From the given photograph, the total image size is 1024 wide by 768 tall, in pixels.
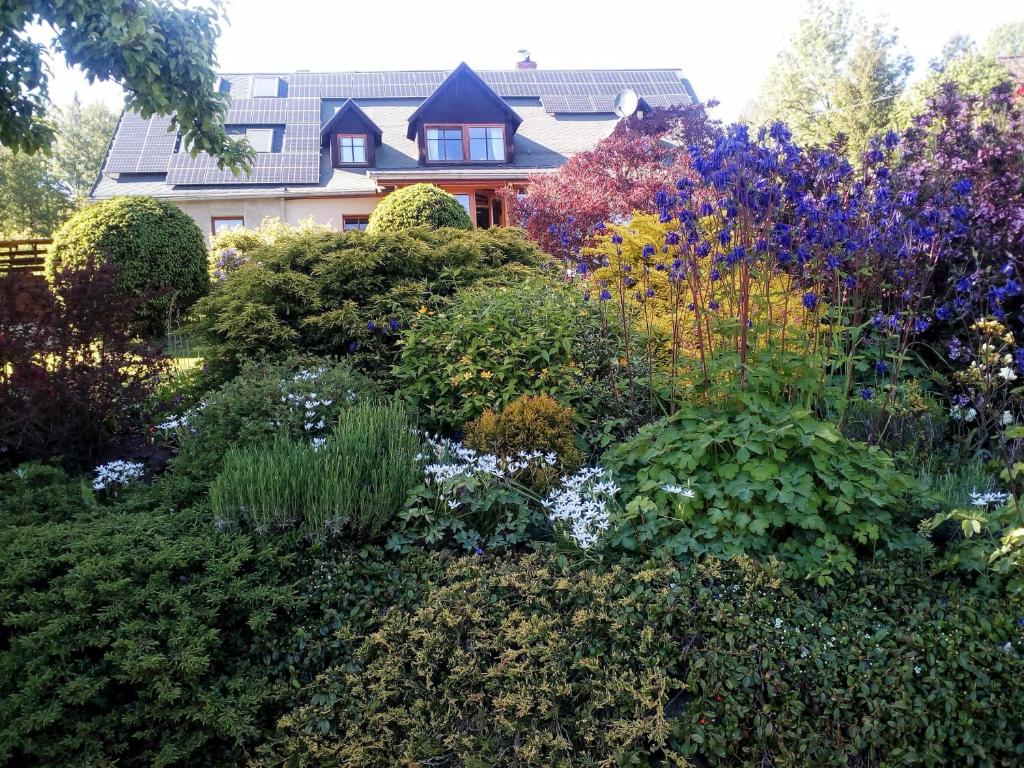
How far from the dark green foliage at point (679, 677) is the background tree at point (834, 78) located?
21.0 meters

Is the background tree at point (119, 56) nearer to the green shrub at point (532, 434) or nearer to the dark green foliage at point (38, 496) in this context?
the dark green foliage at point (38, 496)

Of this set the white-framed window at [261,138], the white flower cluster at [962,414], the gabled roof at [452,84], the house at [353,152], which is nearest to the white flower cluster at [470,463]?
the white flower cluster at [962,414]

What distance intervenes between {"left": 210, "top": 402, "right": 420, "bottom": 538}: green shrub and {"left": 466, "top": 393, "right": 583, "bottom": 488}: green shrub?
1.50 ft

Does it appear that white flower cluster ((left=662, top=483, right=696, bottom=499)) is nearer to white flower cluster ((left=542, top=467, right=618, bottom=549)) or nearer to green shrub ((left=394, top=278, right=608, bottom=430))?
white flower cluster ((left=542, top=467, right=618, bottom=549))

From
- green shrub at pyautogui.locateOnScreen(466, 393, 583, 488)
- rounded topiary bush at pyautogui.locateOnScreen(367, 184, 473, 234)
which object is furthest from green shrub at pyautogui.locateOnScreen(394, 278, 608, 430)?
rounded topiary bush at pyautogui.locateOnScreen(367, 184, 473, 234)

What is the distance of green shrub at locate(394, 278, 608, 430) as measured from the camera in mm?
4281

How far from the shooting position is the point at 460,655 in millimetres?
2471

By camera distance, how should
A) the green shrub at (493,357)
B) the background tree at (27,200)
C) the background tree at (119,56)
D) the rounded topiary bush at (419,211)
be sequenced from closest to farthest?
the green shrub at (493,357) < the background tree at (119,56) < the rounded topiary bush at (419,211) < the background tree at (27,200)

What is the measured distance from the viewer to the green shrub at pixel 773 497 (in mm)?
2742

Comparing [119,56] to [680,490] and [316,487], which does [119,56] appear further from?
[680,490]

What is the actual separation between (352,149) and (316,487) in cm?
1732

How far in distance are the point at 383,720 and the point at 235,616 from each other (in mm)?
739

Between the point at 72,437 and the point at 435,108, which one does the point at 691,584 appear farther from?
the point at 435,108

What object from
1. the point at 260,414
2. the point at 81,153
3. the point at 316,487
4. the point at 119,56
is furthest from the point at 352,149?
the point at 81,153
